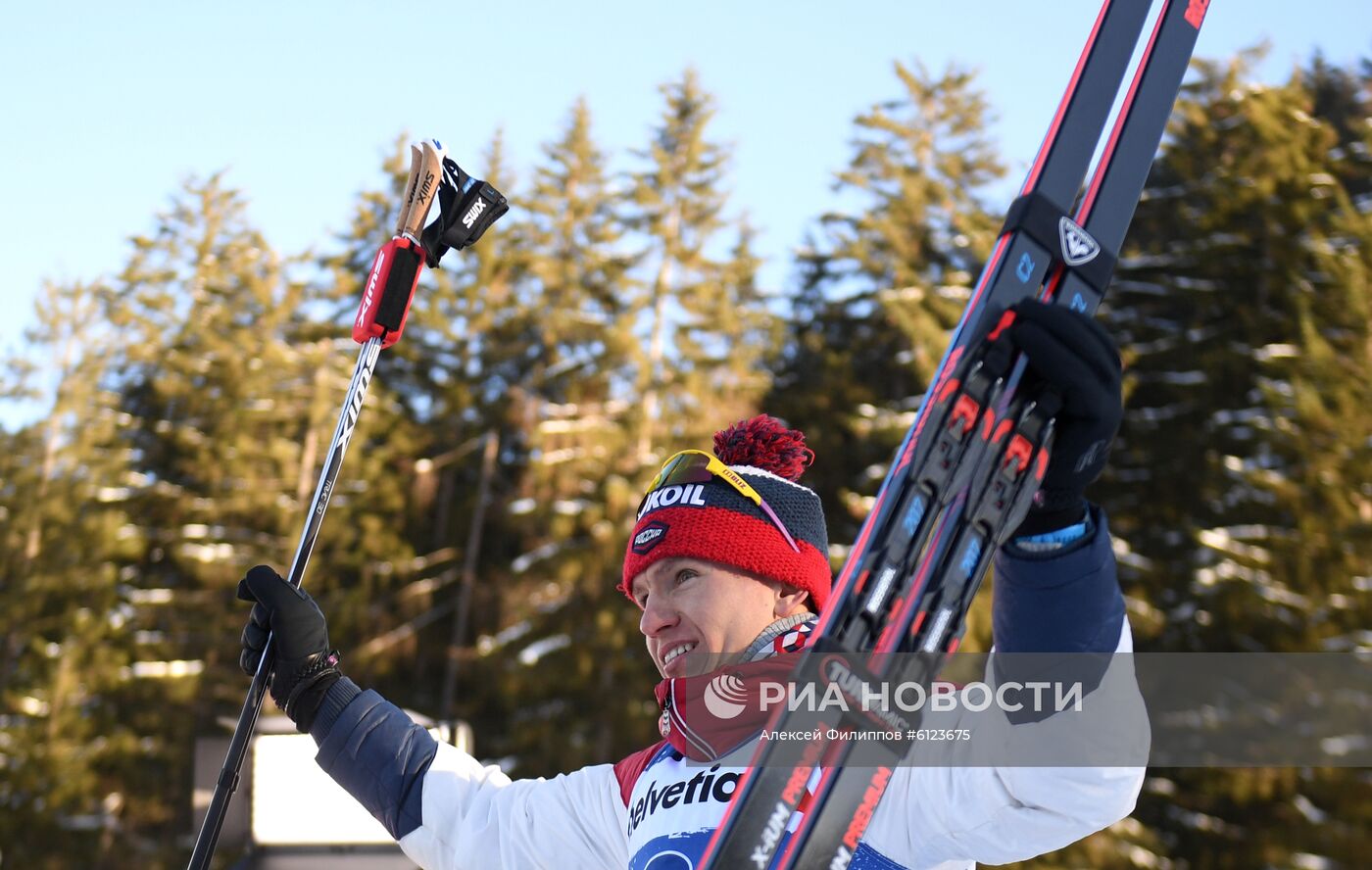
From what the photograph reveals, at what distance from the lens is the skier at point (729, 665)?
65.0 inches

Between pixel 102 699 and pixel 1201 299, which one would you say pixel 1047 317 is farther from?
pixel 102 699

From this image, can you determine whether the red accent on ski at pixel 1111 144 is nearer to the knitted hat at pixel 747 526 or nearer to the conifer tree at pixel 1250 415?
the knitted hat at pixel 747 526

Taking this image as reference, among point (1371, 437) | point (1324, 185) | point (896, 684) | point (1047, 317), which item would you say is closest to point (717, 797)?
point (896, 684)

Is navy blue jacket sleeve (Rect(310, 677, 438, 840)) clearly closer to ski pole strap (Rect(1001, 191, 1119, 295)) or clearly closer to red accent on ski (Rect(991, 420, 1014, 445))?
red accent on ski (Rect(991, 420, 1014, 445))

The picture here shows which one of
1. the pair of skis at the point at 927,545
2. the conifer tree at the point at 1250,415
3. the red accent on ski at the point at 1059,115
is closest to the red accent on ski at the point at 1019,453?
the pair of skis at the point at 927,545

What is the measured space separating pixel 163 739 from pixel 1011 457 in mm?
20790

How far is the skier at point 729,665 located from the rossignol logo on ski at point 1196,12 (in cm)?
61

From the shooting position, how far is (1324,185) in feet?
59.2

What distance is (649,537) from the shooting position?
2490 mm

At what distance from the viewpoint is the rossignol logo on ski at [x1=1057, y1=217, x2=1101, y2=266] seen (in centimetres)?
181

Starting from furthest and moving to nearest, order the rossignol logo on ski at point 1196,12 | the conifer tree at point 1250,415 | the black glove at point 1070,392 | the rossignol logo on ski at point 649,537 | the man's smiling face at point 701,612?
the conifer tree at point 1250,415 → the rossignol logo on ski at point 649,537 → the man's smiling face at point 701,612 → the rossignol logo on ski at point 1196,12 → the black glove at point 1070,392

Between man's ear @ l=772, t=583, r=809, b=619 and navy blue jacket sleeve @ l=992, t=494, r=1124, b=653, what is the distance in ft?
2.73

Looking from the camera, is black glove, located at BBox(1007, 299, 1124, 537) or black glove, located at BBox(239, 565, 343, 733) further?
black glove, located at BBox(239, 565, 343, 733)

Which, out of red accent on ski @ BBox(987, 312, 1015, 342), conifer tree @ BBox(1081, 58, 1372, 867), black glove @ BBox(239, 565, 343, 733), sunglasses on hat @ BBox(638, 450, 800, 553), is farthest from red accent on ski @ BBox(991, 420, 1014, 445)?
conifer tree @ BBox(1081, 58, 1372, 867)
